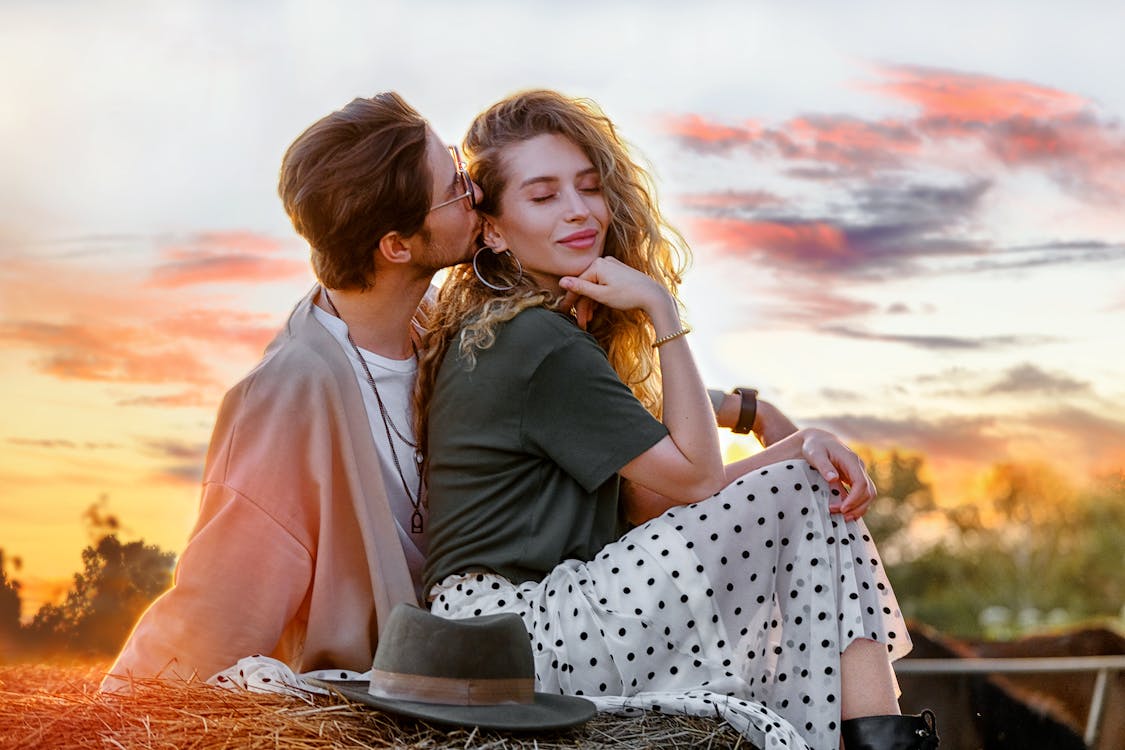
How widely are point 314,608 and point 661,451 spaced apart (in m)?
1.03

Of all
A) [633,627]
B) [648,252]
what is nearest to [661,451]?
[633,627]

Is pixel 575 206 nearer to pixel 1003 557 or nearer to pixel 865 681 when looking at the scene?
pixel 865 681

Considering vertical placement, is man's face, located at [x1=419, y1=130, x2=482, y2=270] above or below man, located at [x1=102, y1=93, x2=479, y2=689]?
above

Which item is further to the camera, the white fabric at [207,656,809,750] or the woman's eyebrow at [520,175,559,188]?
the woman's eyebrow at [520,175,559,188]

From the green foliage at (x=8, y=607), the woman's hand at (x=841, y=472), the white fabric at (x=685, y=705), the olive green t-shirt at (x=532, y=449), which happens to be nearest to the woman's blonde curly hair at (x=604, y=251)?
the olive green t-shirt at (x=532, y=449)

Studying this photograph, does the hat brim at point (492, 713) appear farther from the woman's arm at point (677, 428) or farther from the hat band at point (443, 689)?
the woman's arm at point (677, 428)

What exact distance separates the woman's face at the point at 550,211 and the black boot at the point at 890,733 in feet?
4.81

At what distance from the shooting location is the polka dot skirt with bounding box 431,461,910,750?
3381 mm

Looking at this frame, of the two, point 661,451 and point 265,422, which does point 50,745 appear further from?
point 661,451

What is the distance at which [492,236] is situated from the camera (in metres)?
4.04

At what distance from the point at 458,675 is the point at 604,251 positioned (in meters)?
1.67

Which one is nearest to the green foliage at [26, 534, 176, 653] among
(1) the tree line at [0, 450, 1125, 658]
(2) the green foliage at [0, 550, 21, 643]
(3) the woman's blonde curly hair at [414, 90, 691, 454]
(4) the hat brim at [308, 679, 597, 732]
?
(2) the green foliage at [0, 550, 21, 643]

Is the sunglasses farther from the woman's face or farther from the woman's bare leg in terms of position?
the woman's bare leg

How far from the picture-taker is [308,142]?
382cm
